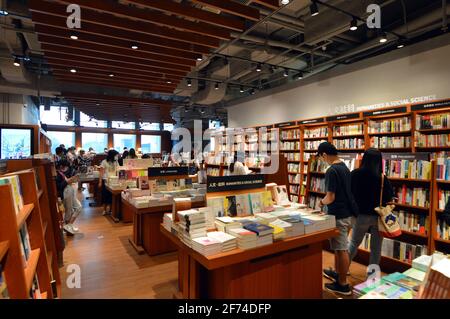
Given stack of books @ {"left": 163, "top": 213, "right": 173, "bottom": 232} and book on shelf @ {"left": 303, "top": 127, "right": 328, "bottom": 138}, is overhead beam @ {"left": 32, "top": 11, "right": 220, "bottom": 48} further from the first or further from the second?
book on shelf @ {"left": 303, "top": 127, "right": 328, "bottom": 138}

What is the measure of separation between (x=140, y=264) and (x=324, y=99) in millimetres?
5657

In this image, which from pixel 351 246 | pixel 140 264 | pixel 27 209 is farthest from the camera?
pixel 140 264

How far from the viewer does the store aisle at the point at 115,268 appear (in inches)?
124

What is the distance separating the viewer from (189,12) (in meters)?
3.41

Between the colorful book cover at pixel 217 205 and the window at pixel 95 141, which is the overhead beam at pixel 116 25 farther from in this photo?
the window at pixel 95 141

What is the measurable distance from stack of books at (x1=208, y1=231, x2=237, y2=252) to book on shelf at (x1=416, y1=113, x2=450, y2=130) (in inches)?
157

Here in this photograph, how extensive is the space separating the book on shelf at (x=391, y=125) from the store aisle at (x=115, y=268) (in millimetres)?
4417

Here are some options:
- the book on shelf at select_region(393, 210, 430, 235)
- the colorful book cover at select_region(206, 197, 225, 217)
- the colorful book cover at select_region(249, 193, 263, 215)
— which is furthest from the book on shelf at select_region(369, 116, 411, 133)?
the colorful book cover at select_region(206, 197, 225, 217)

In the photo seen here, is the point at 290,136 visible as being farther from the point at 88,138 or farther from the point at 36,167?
the point at 88,138

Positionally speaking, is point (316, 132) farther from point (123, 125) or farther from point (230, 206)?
point (123, 125)

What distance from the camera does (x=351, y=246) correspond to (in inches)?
126

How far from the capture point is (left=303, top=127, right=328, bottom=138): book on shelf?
609 cm

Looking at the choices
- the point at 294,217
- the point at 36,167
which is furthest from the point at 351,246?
the point at 36,167

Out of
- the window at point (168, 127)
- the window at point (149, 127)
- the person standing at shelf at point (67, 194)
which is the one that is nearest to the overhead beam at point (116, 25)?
the person standing at shelf at point (67, 194)
